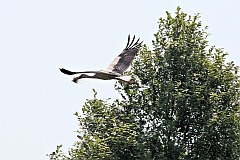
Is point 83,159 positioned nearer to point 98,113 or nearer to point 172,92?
point 98,113

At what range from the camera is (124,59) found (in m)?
17.4

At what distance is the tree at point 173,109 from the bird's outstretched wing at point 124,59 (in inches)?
354

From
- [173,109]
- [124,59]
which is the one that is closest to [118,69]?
[124,59]

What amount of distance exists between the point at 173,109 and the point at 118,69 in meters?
13.6

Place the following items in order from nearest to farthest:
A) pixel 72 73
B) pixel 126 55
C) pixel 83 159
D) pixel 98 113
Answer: pixel 72 73
pixel 126 55
pixel 83 159
pixel 98 113

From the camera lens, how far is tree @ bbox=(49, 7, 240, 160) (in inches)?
1101

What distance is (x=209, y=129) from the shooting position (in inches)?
1118

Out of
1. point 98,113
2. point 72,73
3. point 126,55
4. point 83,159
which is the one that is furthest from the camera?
point 98,113

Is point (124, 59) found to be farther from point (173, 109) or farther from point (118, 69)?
point (173, 109)

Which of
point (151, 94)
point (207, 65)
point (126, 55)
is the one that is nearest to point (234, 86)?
point (207, 65)

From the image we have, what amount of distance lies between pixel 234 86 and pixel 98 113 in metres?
5.30

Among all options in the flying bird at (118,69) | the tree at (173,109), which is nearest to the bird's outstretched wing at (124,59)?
the flying bird at (118,69)

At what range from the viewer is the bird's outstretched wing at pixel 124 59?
15.8 meters

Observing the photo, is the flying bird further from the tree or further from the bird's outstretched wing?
the tree
